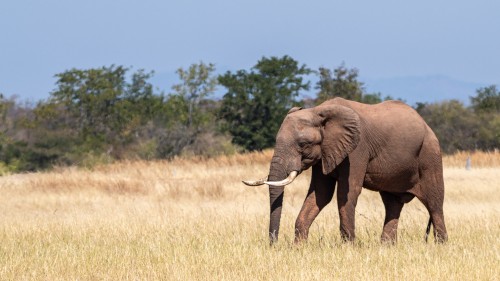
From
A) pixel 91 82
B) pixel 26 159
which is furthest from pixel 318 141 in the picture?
pixel 91 82

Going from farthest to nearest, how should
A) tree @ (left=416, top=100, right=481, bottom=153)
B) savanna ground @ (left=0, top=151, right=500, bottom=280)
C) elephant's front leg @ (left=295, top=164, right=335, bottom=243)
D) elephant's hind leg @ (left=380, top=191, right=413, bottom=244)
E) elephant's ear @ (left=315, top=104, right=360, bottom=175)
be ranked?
1. tree @ (left=416, top=100, right=481, bottom=153)
2. elephant's hind leg @ (left=380, top=191, right=413, bottom=244)
3. elephant's front leg @ (left=295, top=164, right=335, bottom=243)
4. elephant's ear @ (left=315, top=104, right=360, bottom=175)
5. savanna ground @ (left=0, top=151, right=500, bottom=280)

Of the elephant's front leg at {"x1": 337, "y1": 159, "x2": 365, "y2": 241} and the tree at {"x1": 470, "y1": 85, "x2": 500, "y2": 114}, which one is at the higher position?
the elephant's front leg at {"x1": 337, "y1": 159, "x2": 365, "y2": 241}

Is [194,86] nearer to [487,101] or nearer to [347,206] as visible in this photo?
[487,101]

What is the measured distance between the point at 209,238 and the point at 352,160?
2.60 metres

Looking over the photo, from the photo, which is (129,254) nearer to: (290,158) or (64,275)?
(64,275)

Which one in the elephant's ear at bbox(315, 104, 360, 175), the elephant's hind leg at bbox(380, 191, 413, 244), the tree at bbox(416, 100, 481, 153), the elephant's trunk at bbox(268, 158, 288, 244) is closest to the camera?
the elephant's trunk at bbox(268, 158, 288, 244)

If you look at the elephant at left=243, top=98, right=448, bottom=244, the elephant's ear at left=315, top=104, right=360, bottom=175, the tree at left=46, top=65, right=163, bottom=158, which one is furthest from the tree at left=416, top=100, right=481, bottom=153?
the elephant's ear at left=315, top=104, right=360, bottom=175

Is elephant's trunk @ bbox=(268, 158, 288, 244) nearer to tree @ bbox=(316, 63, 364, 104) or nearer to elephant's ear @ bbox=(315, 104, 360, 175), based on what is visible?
elephant's ear @ bbox=(315, 104, 360, 175)

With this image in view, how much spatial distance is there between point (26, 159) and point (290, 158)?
34010mm

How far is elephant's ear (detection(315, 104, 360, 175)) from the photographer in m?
9.78

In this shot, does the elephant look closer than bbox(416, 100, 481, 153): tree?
Yes

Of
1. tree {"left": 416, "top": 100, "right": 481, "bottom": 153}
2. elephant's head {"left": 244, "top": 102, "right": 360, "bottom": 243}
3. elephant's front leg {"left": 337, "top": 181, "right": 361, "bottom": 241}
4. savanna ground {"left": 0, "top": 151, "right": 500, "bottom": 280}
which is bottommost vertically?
tree {"left": 416, "top": 100, "right": 481, "bottom": 153}

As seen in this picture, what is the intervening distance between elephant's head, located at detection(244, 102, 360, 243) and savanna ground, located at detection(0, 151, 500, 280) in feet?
2.62

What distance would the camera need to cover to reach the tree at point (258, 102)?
46250 millimetres
